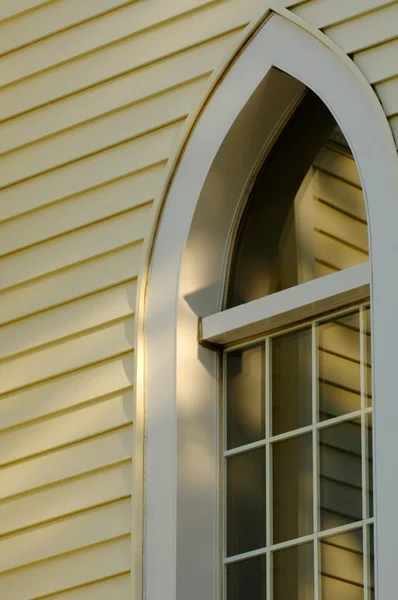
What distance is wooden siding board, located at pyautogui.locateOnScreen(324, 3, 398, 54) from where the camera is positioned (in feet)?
14.3

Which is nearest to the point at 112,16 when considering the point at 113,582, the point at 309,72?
the point at 309,72

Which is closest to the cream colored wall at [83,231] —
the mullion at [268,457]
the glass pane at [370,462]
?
the mullion at [268,457]

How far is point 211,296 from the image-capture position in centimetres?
471

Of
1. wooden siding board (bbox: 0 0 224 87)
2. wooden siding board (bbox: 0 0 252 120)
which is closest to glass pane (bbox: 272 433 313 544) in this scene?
wooden siding board (bbox: 0 0 252 120)

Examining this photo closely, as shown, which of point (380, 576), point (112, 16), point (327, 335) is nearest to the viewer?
A: point (380, 576)

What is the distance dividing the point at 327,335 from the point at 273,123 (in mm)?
785

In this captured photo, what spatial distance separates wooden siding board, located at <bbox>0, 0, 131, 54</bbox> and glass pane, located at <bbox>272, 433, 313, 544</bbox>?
5.65 feet

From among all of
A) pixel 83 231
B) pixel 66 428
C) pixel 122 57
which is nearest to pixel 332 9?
pixel 122 57

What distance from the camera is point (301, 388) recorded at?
14.6ft

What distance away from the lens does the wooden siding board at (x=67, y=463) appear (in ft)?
15.1

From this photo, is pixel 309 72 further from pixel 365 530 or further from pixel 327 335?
pixel 365 530

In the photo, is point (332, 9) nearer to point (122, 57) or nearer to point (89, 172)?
point (122, 57)

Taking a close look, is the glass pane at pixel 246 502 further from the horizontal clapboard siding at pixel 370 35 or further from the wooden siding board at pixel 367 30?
the wooden siding board at pixel 367 30

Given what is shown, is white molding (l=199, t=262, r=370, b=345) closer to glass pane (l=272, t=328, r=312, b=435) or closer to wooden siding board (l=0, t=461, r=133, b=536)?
glass pane (l=272, t=328, r=312, b=435)
